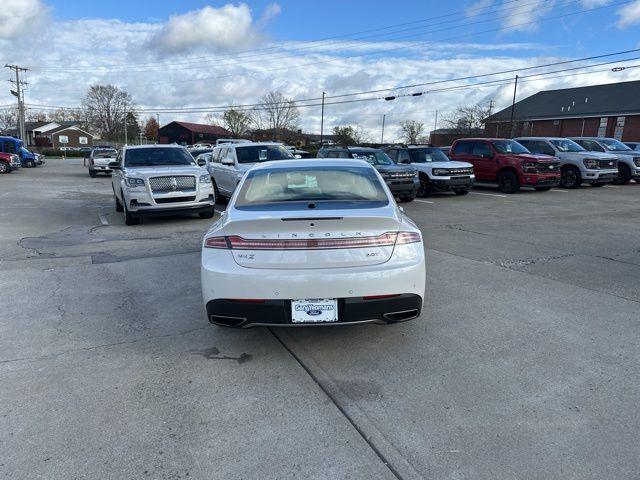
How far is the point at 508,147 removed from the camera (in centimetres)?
1716

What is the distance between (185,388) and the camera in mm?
3414

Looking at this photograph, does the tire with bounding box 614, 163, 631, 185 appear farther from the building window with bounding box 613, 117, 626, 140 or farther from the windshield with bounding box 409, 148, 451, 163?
the building window with bounding box 613, 117, 626, 140

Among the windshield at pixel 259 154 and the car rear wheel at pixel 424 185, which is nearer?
the windshield at pixel 259 154

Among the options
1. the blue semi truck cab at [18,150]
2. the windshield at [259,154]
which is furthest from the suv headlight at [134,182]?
the blue semi truck cab at [18,150]

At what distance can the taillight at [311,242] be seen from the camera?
357 centimetres

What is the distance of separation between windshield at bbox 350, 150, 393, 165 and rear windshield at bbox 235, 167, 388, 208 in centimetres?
1058

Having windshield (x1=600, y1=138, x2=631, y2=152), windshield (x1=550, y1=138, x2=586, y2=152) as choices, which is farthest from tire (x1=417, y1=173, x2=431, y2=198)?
windshield (x1=600, y1=138, x2=631, y2=152)

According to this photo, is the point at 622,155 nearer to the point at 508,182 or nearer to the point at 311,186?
the point at 508,182

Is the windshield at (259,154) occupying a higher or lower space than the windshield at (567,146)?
lower

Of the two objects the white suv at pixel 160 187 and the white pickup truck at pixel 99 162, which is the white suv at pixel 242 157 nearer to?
the white suv at pixel 160 187

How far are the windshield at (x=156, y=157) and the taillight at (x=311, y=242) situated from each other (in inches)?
339

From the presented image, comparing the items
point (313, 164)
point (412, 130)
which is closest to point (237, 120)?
point (412, 130)

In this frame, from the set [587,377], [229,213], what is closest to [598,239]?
[587,377]

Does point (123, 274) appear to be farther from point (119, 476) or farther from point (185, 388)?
point (119, 476)
